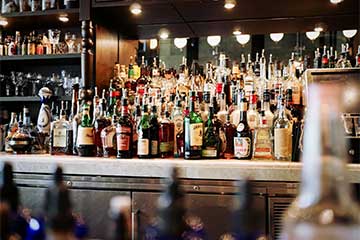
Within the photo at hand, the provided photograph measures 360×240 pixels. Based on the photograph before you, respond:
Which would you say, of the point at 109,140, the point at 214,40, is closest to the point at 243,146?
the point at 109,140

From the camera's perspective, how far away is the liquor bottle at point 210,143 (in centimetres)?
263

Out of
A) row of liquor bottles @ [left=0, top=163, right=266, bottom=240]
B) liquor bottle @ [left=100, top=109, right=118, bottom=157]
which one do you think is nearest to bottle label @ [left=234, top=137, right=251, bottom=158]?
liquor bottle @ [left=100, top=109, right=118, bottom=157]

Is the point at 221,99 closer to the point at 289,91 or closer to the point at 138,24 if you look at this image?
the point at 289,91

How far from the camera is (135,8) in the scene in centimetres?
295

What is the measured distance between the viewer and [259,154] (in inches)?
103

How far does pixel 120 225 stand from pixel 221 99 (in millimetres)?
2381

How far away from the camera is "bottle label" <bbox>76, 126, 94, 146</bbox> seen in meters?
2.79

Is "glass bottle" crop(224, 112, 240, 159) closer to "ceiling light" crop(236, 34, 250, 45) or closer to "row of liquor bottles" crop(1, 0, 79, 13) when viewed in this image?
"ceiling light" crop(236, 34, 250, 45)

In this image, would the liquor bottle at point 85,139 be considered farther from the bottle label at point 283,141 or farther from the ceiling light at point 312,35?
the ceiling light at point 312,35

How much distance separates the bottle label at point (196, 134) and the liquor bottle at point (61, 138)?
0.78m

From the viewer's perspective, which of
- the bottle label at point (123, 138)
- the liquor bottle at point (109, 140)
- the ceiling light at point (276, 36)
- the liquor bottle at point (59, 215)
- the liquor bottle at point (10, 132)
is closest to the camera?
the liquor bottle at point (59, 215)

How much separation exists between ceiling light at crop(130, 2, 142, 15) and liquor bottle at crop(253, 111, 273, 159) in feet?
3.33

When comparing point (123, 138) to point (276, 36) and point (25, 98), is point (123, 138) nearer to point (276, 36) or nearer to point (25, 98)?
point (25, 98)

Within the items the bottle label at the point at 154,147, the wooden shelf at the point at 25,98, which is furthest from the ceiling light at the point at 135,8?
the bottle label at the point at 154,147
